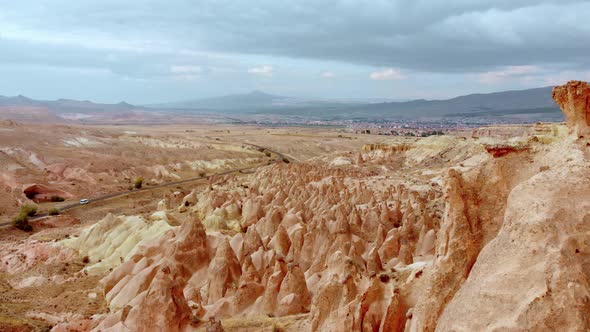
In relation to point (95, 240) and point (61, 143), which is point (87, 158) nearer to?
point (61, 143)

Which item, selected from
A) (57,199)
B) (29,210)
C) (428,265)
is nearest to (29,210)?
(29,210)

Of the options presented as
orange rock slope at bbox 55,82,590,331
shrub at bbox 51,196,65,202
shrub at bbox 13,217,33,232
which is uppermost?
orange rock slope at bbox 55,82,590,331

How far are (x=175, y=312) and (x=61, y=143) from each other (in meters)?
92.0

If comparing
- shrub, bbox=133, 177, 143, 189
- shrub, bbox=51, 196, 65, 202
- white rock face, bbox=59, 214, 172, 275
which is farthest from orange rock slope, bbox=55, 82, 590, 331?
shrub, bbox=133, 177, 143, 189

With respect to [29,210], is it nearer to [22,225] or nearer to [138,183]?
[22,225]

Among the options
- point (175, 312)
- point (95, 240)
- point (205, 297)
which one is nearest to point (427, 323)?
point (175, 312)

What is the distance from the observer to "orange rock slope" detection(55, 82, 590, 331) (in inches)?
306

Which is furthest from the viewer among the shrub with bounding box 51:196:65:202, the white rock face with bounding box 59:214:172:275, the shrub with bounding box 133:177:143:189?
the shrub with bounding box 133:177:143:189

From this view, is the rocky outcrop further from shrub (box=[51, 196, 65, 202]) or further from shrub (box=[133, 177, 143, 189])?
shrub (box=[133, 177, 143, 189])

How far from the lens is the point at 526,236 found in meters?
8.20

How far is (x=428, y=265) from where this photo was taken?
1235cm

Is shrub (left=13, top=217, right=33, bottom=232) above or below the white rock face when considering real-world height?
below

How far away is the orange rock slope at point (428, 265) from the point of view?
777 cm

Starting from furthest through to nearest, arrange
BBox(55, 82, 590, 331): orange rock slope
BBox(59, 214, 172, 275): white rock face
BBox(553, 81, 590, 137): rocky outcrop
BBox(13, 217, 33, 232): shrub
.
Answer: BBox(13, 217, 33, 232): shrub → BBox(59, 214, 172, 275): white rock face → BBox(553, 81, 590, 137): rocky outcrop → BBox(55, 82, 590, 331): orange rock slope
